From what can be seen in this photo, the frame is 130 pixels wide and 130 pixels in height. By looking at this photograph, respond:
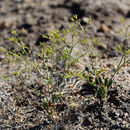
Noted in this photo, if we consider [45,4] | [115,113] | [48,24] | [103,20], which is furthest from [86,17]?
[115,113]

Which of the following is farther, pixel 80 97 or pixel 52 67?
pixel 52 67

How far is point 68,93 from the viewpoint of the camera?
303 cm

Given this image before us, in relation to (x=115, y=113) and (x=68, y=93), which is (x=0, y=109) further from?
(x=115, y=113)

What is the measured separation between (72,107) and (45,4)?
327 cm

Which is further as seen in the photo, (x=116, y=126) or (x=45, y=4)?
(x=45, y=4)

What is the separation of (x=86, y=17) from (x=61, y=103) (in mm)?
2337

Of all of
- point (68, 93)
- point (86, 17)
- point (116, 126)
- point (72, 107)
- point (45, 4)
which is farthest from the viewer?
point (45, 4)

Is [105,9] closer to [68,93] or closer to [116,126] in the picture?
[68,93]

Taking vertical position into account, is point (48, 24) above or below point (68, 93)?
above

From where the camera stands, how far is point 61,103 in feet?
9.48

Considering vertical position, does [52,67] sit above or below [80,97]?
above

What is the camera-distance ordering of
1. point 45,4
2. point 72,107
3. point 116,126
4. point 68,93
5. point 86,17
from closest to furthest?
point 116,126, point 72,107, point 68,93, point 86,17, point 45,4

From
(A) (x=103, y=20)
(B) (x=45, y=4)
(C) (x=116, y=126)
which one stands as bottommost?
(C) (x=116, y=126)

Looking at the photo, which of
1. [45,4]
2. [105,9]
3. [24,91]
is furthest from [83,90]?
[45,4]
